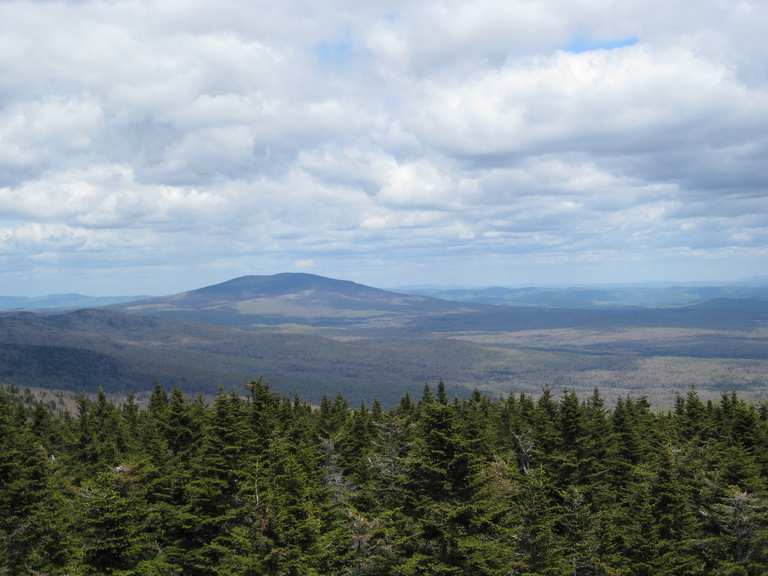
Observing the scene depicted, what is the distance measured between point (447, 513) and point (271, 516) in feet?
26.5

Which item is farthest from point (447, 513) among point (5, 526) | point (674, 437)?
point (674, 437)

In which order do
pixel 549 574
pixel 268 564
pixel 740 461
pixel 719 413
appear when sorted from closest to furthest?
1. pixel 268 564
2. pixel 549 574
3. pixel 740 461
4. pixel 719 413

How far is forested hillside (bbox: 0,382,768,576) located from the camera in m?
31.1

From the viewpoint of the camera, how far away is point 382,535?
35500 mm

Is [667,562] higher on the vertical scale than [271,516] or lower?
lower

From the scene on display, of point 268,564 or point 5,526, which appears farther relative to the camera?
point 5,526

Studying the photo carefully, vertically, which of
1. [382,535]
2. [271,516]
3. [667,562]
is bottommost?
[667,562]

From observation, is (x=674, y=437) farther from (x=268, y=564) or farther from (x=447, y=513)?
(x=268, y=564)

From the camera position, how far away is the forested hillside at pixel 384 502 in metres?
31.1

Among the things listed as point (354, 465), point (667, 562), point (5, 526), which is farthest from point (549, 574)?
point (5, 526)

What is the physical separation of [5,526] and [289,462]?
1787cm

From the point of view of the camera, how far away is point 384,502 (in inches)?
1614

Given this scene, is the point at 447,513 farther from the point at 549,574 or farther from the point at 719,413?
the point at 719,413

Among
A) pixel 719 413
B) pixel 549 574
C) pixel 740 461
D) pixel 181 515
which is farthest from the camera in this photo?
pixel 719 413
